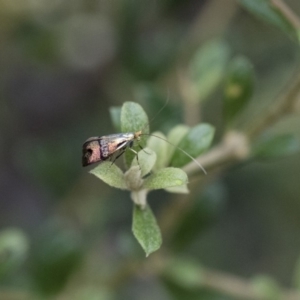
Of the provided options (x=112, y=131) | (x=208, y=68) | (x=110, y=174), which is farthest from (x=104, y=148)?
(x=112, y=131)

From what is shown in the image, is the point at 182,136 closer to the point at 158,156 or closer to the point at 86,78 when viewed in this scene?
the point at 158,156

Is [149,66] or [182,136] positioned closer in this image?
[182,136]

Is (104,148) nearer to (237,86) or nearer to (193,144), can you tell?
(193,144)

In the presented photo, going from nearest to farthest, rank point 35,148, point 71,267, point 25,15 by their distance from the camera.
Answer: point 71,267
point 25,15
point 35,148

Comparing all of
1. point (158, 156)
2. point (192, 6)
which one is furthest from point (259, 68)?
point (158, 156)

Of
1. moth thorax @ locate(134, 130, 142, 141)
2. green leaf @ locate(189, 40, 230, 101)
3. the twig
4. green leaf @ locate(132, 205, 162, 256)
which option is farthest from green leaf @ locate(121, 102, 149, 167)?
green leaf @ locate(189, 40, 230, 101)

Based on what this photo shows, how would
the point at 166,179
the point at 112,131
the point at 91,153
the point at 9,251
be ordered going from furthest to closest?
1. the point at 112,131
2. the point at 9,251
3. the point at 91,153
4. the point at 166,179
